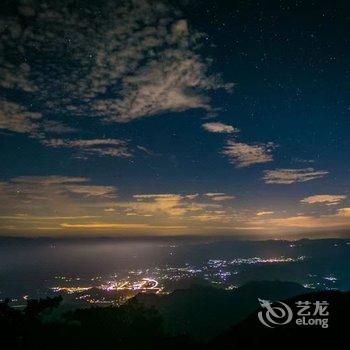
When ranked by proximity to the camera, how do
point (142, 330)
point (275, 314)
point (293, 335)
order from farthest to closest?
point (142, 330), point (275, 314), point (293, 335)

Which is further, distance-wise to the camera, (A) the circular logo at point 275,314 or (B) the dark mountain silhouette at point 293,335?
(A) the circular logo at point 275,314

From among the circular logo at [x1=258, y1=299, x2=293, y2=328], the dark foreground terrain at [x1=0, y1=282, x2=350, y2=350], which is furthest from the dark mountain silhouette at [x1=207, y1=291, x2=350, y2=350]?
the circular logo at [x1=258, y1=299, x2=293, y2=328]

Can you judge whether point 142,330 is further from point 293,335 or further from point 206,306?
point 206,306

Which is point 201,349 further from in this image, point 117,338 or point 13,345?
point 117,338

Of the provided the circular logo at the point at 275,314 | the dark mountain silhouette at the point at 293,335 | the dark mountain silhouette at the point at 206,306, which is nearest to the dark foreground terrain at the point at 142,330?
the dark mountain silhouette at the point at 293,335

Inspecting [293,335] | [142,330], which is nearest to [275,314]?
[293,335]

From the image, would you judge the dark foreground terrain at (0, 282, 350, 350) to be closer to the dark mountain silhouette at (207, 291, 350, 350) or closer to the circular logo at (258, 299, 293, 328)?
the dark mountain silhouette at (207, 291, 350, 350)

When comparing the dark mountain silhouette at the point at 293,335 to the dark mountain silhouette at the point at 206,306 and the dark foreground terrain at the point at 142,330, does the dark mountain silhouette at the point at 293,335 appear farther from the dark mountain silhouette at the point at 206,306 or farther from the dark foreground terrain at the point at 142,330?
the dark mountain silhouette at the point at 206,306
